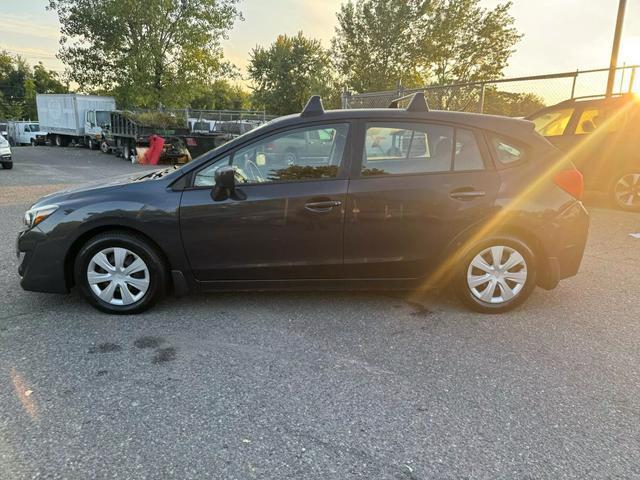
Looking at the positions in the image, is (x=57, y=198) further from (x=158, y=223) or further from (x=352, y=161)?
(x=352, y=161)

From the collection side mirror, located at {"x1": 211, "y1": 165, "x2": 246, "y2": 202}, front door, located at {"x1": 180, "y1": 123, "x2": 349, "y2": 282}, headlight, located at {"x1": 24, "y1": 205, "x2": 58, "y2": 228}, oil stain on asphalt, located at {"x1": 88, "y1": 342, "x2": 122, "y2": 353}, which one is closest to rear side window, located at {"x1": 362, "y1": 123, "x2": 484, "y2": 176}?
front door, located at {"x1": 180, "y1": 123, "x2": 349, "y2": 282}

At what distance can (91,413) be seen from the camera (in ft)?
7.86

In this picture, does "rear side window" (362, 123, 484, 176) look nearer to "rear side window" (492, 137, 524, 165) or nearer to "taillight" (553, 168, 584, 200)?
"rear side window" (492, 137, 524, 165)

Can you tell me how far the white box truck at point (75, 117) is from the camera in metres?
24.6

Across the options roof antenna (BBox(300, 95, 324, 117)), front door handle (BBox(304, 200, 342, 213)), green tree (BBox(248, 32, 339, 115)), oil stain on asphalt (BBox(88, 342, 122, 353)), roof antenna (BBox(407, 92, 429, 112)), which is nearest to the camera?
oil stain on asphalt (BBox(88, 342, 122, 353))

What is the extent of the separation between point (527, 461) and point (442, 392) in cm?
61

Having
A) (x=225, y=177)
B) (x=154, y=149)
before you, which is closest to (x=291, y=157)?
(x=225, y=177)

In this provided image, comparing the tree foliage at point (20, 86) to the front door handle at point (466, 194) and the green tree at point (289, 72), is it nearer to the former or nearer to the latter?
the green tree at point (289, 72)

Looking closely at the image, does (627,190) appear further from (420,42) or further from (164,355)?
(420,42)

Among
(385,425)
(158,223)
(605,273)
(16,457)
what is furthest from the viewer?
(605,273)

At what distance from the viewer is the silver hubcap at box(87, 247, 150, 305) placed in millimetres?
3510

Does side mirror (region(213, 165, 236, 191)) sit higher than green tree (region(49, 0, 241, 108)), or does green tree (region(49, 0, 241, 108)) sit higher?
green tree (region(49, 0, 241, 108))

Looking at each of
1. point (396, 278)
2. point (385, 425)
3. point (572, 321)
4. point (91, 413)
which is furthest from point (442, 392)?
point (91, 413)

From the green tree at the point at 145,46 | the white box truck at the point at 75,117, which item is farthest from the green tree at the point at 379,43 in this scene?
the white box truck at the point at 75,117
